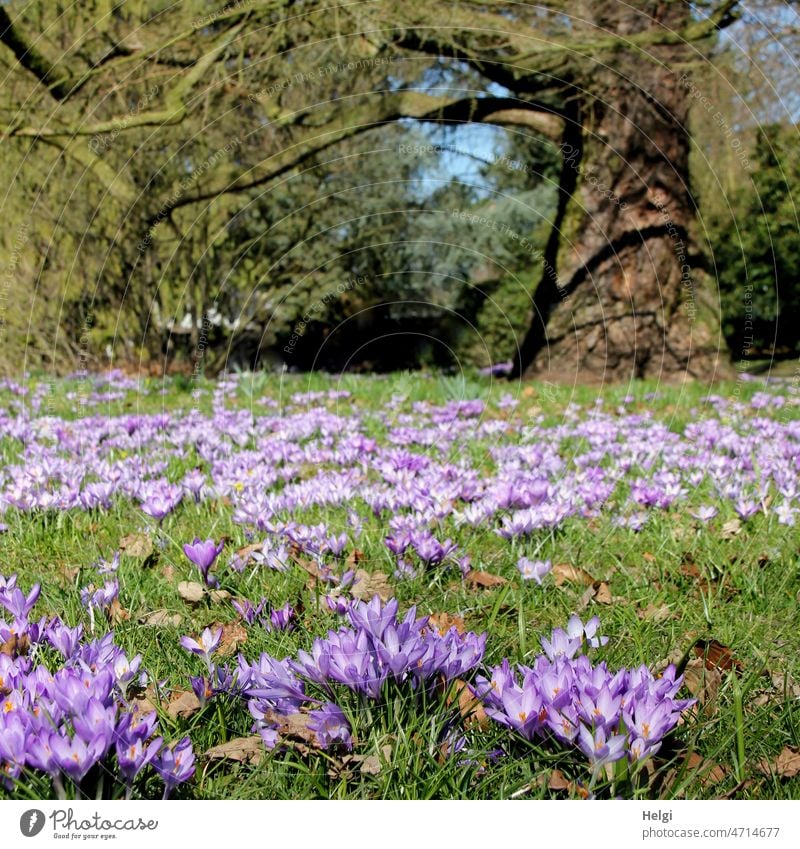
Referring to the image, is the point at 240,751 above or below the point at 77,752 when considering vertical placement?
below

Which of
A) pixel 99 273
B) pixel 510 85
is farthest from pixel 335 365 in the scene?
pixel 510 85

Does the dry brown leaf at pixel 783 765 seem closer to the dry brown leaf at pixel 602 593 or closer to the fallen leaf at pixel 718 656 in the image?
the fallen leaf at pixel 718 656

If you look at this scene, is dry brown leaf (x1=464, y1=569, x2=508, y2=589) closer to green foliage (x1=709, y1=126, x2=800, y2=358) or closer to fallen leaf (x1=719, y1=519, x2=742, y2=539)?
fallen leaf (x1=719, y1=519, x2=742, y2=539)

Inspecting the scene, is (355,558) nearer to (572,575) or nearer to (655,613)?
(572,575)

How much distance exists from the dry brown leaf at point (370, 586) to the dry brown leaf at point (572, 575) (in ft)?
2.03

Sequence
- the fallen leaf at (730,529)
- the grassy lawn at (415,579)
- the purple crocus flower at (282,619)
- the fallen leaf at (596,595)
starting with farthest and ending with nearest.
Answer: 1. the fallen leaf at (730,529)
2. the fallen leaf at (596,595)
3. the purple crocus flower at (282,619)
4. the grassy lawn at (415,579)

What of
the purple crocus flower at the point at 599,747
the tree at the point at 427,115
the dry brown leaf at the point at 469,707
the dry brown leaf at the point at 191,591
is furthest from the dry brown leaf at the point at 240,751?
the tree at the point at 427,115

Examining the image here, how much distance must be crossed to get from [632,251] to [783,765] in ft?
29.8

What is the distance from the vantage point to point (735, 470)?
438 centimetres

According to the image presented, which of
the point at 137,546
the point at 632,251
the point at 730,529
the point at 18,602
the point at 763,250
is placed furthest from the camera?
the point at 763,250

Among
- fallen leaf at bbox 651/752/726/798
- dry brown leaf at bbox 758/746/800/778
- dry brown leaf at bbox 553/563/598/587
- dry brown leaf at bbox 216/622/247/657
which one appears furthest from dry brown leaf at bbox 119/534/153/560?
dry brown leaf at bbox 758/746/800/778

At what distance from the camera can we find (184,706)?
186 cm

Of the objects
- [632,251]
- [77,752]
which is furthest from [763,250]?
[77,752]

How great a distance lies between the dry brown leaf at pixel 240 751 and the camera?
1.71 metres
